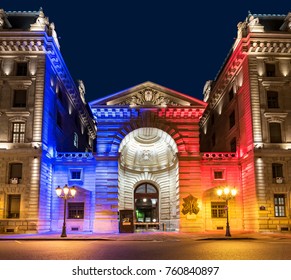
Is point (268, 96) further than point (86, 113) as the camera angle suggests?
No

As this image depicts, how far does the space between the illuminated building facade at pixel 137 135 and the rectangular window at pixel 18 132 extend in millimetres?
97

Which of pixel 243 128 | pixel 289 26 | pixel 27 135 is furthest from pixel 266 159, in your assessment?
pixel 27 135

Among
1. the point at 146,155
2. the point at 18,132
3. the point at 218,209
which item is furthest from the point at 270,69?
the point at 18,132

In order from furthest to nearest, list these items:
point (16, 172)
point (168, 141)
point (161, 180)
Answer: point (161, 180) → point (168, 141) → point (16, 172)

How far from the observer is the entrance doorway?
1925 inches

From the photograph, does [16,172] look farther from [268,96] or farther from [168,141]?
[268,96]

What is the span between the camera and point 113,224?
3959cm

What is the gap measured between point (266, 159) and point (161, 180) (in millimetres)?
14847

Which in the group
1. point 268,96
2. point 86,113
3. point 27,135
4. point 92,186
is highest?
point 86,113

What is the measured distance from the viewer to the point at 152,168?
49.7 metres

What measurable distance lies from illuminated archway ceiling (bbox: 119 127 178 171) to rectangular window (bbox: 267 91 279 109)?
37.4 feet

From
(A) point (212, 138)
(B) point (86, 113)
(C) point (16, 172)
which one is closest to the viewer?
(C) point (16, 172)

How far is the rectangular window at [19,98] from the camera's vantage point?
3902 centimetres

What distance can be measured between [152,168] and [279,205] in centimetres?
1729
